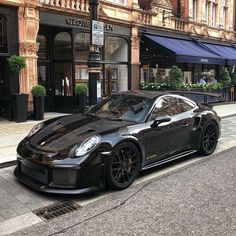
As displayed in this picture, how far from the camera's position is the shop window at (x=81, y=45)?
15.3m

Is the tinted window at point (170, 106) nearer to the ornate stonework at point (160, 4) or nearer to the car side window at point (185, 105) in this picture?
the car side window at point (185, 105)

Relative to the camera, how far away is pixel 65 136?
558 cm

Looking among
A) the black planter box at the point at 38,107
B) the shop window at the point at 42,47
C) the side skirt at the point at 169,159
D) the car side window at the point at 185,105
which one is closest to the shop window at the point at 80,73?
the shop window at the point at 42,47

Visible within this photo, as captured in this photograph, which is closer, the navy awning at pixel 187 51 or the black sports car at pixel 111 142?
the black sports car at pixel 111 142

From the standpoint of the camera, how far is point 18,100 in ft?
39.8

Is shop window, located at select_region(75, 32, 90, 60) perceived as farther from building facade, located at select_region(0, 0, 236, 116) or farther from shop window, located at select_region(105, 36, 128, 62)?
shop window, located at select_region(105, 36, 128, 62)

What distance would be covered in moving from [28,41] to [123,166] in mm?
8683

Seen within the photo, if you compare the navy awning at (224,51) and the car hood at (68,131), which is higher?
the navy awning at (224,51)

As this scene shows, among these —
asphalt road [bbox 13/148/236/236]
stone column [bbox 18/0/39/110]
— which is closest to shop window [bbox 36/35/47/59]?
stone column [bbox 18/0/39/110]

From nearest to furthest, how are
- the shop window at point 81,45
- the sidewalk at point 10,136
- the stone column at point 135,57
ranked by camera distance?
the sidewalk at point 10,136 → the shop window at point 81,45 → the stone column at point 135,57

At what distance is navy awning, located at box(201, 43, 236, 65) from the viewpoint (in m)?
22.6

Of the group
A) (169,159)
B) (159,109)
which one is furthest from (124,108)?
(169,159)

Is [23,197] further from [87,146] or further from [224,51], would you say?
[224,51]

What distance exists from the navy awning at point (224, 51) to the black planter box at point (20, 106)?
13.6 m
